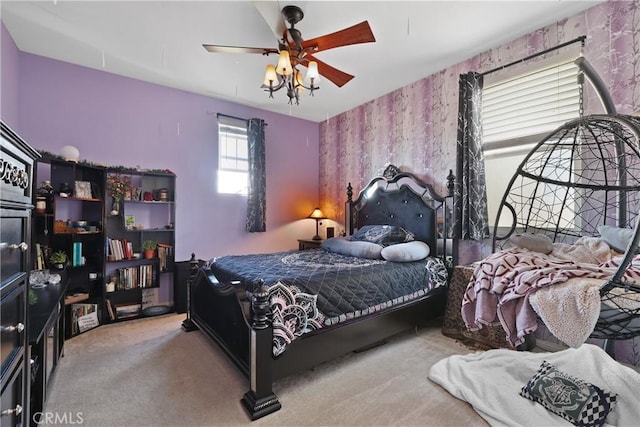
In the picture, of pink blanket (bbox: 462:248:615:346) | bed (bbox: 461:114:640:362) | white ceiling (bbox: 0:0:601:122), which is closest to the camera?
bed (bbox: 461:114:640:362)

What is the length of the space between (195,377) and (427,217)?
275 centimetres

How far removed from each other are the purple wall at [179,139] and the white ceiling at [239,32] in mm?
260

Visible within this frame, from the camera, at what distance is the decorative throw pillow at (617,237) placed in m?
1.72

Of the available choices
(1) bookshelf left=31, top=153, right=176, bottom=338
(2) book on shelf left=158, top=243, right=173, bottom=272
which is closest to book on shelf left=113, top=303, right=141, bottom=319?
(1) bookshelf left=31, top=153, right=176, bottom=338

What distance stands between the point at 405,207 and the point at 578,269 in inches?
91.4

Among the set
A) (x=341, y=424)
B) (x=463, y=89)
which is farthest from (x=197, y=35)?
(x=341, y=424)

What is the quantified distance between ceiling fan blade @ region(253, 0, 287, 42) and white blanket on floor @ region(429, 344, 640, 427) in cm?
274

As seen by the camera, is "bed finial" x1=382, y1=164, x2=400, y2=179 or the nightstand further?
the nightstand

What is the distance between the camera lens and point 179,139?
3826 millimetres

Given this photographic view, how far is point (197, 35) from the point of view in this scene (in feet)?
8.80

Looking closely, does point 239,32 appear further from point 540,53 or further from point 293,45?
point 540,53

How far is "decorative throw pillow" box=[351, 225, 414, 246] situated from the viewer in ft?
11.2

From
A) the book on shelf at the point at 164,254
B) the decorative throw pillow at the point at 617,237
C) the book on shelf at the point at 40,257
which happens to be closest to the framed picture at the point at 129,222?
the book on shelf at the point at 164,254

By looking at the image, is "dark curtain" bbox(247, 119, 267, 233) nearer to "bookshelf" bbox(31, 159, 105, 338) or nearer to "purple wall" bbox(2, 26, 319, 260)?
"purple wall" bbox(2, 26, 319, 260)
